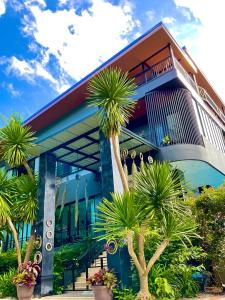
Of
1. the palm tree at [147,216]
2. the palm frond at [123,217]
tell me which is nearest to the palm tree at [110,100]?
the palm tree at [147,216]

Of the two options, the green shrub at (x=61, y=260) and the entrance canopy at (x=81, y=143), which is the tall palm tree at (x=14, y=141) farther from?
the green shrub at (x=61, y=260)

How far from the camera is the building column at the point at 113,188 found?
6.50 m

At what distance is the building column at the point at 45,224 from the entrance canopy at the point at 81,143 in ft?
1.77

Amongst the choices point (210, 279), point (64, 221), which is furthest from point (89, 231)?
point (210, 279)

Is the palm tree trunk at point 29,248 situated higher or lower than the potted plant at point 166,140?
lower

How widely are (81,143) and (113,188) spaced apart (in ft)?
12.9

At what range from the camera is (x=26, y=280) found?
768 centimetres

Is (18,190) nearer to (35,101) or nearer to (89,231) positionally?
(89,231)

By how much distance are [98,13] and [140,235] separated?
26.6 ft

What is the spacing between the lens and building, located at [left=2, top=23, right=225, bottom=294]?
920 centimetres

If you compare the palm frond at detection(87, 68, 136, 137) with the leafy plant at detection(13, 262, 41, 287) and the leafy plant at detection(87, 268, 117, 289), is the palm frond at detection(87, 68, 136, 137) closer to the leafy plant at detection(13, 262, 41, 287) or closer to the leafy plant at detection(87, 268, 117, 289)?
the leafy plant at detection(87, 268, 117, 289)

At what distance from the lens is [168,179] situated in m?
6.06

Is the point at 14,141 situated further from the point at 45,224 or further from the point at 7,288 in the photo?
the point at 7,288

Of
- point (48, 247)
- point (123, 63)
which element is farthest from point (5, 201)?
point (123, 63)
